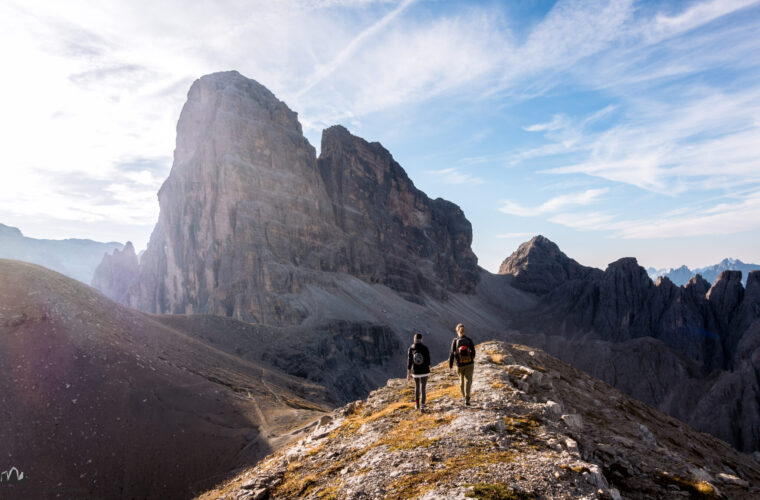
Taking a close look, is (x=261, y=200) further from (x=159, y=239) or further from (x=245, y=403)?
(x=245, y=403)

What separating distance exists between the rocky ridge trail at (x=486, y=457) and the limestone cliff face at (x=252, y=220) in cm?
8434

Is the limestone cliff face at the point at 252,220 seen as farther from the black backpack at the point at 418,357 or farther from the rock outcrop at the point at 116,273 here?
the black backpack at the point at 418,357

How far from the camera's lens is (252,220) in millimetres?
107438

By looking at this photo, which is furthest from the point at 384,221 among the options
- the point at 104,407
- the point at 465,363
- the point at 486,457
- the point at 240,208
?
the point at 486,457

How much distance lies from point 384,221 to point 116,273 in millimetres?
111759

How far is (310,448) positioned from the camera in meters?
Answer: 13.2

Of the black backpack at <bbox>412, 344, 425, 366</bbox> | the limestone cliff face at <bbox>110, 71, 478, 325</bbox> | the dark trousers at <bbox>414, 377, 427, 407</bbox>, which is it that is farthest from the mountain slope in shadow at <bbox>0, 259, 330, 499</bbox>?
the limestone cliff face at <bbox>110, 71, 478, 325</bbox>

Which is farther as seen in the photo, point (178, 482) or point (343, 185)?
point (343, 185)

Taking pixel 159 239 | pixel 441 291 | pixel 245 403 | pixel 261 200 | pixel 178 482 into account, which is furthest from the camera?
pixel 441 291

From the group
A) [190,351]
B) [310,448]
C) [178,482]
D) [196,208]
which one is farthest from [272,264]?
[310,448]

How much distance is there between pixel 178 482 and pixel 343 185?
413 feet

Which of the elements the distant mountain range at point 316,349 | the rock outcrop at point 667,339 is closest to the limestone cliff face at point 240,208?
the distant mountain range at point 316,349

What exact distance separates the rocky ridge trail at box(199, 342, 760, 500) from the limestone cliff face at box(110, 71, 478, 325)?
277ft

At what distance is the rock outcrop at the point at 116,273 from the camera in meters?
174
